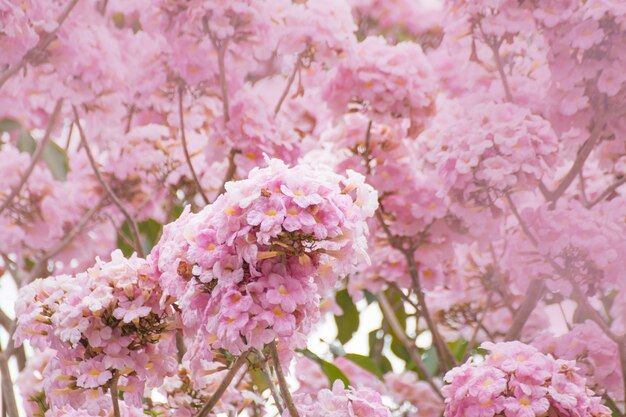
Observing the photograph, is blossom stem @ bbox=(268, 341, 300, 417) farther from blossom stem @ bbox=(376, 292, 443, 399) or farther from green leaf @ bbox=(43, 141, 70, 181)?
green leaf @ bbox=(43, 141, 70, 181)

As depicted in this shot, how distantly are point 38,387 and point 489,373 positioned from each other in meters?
0.68

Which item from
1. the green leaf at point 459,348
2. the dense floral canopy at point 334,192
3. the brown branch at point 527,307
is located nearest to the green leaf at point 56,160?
the dense floral canopy at point 334,192

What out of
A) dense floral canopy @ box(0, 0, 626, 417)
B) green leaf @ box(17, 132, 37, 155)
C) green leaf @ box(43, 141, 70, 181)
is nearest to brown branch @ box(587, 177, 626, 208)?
dense floral canopy @ box(0, 0, 626, 417)

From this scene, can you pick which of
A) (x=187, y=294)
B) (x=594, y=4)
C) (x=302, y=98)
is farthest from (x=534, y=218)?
(x=187, y=294)

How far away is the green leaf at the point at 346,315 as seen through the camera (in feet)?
6.31

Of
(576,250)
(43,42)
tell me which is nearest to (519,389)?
(576,250)

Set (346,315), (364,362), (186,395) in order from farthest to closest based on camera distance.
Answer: (346,315), (364,362), (186,395)

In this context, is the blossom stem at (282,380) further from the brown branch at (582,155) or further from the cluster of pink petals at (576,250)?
the brown branch at (582,155)

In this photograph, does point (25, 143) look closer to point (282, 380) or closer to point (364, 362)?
point (364, 362)

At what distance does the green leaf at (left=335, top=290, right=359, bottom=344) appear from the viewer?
192 cm

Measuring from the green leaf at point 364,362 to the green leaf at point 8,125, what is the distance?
0.74 metres

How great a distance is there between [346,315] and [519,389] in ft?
3.10

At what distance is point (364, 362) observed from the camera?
1.64 metres

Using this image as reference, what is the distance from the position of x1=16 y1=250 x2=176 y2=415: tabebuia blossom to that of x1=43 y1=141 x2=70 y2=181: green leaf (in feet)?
3.09
